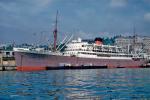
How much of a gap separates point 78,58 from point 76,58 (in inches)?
53.3

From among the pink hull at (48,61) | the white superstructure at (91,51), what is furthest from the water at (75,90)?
the white superstructure at (91,51)

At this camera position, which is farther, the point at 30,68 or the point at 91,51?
the point at 91,51

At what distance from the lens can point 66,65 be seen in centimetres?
11706

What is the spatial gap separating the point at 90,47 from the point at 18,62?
117 ft

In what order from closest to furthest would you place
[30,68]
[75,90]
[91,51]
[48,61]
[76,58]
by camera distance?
[75,90]
[30,68]
[48,61]
[76,58]
[91,51]

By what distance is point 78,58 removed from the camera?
124250 mm

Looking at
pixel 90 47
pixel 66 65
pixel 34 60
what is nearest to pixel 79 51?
pixel 90 47

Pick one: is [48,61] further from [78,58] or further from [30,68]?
[78,58]

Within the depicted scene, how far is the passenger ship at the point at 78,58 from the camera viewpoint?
110 metres

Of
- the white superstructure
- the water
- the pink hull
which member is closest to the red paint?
the pink hull

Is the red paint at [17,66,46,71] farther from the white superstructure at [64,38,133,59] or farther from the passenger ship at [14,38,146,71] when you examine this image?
the white superstructure at [64,38,133,59]

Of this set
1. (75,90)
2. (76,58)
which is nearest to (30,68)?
(76,58)

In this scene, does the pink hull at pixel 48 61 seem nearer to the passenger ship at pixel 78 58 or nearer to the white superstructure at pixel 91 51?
the passenger ship at pixel 78 58

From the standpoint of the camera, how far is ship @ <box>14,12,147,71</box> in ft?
362
